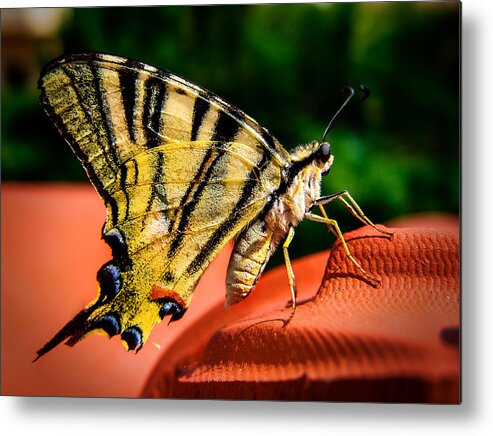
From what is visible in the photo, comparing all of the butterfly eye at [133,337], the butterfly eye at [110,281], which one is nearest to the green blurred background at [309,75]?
the butterfly eye at [110,281]

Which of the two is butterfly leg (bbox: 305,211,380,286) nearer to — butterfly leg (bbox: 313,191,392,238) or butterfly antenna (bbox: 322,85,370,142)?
butterfly leg (bbox: 313,191,392,238)

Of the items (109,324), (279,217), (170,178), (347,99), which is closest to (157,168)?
(170,178)

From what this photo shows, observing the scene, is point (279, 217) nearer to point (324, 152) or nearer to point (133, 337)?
point (324, 152)

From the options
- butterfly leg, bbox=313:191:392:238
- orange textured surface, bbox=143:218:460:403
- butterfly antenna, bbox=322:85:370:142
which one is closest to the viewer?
orange textured surface, bbox=143:218:460:403

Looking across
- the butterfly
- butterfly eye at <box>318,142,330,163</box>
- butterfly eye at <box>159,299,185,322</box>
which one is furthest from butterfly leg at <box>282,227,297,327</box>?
butterfly eye at <box>159,299,185,322</box>

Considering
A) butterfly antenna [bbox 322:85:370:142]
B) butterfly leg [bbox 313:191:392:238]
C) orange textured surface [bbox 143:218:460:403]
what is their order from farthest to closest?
butterfly antenna [bbox 322:85:370:142] < butterfly leg [bbox 313:191:392:238] < orange textured surface [bbox 143:218:460:403]

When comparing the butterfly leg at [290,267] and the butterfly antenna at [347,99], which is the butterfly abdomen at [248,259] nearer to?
the butterfly leg at [290,267]

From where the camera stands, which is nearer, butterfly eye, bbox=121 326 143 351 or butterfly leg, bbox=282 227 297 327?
butterfly leg, bbox=282 227 297 327
